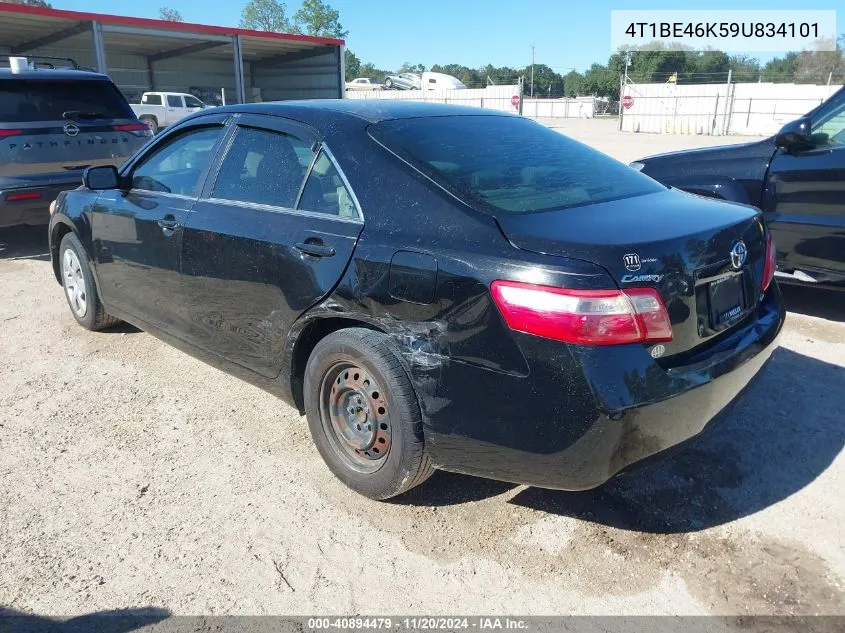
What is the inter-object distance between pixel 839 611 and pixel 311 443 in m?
2.33

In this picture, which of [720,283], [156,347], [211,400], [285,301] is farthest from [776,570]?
[156,347]

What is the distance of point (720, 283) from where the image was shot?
261 cm

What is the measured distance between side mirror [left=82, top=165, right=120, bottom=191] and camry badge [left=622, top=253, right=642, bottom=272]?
328cm

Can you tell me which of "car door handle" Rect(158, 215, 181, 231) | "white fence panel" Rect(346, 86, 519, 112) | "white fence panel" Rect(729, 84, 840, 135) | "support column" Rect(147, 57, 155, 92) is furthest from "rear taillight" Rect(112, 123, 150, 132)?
"white fence panel" Rect(346, 86, 519, 112)

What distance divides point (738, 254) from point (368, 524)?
6.04ft

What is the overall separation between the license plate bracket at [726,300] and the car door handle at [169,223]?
8.75ft

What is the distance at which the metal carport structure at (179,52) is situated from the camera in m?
20.6

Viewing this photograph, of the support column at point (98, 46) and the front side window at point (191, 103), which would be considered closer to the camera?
the support column at point (98, 46)

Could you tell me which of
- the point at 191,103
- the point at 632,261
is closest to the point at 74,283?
the point at 632,261

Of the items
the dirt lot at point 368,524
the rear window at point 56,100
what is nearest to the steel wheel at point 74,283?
the dirt lot at point 368,524

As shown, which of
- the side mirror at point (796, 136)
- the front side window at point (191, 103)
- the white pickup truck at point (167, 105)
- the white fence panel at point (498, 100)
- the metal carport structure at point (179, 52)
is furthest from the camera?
the white fence panel at point (498, 100)

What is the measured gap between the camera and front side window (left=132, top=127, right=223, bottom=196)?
3697mm

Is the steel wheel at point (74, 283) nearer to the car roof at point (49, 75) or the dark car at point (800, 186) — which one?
the car roof at point (49, 75)

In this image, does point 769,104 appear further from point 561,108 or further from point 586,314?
point 586,314
